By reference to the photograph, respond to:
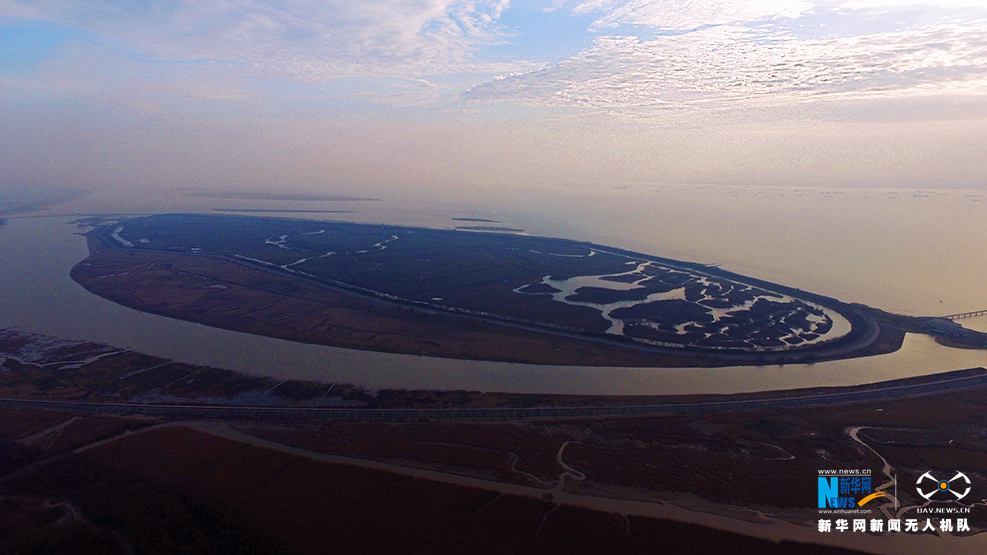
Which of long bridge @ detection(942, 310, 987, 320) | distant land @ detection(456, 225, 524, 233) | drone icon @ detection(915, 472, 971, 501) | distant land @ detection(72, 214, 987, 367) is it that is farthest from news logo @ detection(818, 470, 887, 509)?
distant land @ detection(456, 225, 524, 233)

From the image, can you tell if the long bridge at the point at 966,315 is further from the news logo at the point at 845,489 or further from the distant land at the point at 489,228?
the distant land at the point at 489,228

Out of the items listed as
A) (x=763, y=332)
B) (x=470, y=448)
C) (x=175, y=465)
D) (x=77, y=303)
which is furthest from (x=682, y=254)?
(x=77, y=303)

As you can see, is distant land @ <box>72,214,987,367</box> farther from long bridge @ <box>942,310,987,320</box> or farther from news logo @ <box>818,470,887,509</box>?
news logo @ <box>818,470,887,509</box>

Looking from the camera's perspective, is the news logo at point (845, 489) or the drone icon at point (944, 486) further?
the drone icon at point (944, 486)

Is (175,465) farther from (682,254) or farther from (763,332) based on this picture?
(682,254)

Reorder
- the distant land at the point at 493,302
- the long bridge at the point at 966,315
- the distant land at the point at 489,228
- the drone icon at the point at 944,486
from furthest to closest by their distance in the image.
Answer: the distant land at the point at 489,228 < the long bridge at the point at 966,315 < the distant land at the point at 493,302 < the drone icon at the point at 944,486

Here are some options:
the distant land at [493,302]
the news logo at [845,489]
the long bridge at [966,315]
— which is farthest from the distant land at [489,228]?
the news logo at [845,489]
